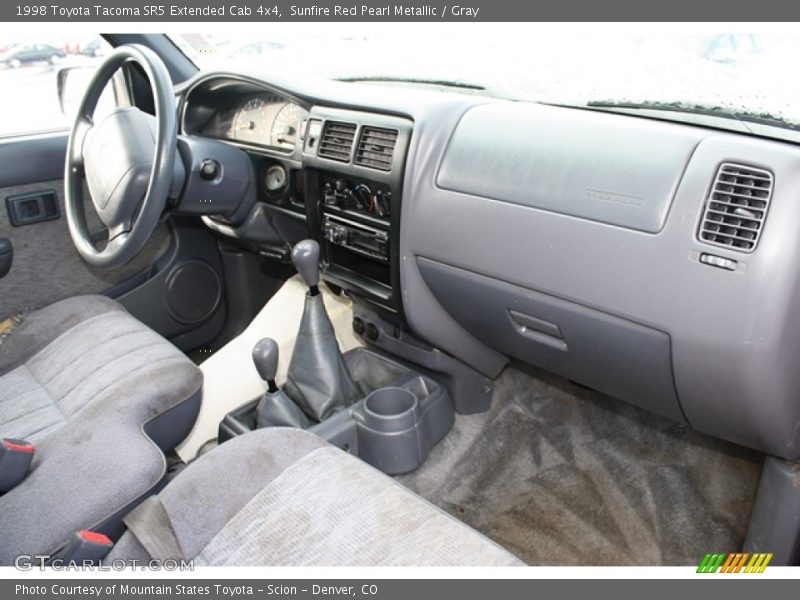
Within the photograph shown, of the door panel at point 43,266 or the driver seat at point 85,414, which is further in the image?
the door panel at point 43,266

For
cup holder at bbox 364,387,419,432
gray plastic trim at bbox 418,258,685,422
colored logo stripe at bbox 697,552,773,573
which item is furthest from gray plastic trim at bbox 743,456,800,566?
cup holder at bbox 364,387,419,432

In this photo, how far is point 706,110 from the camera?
4.54ft

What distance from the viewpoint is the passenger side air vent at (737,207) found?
1091 mm

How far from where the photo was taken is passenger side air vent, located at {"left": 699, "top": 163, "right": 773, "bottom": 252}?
1.09 m

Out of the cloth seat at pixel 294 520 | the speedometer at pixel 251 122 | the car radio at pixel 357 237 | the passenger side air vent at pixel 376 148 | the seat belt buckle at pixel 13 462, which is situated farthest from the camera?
the speedometer at pixel 251 122

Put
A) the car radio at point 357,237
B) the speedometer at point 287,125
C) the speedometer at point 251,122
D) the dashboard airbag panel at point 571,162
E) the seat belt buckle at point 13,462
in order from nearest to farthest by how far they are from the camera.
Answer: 1. the dashboard airbag panel at point 571,162
2. the seat belt buckle at point 13,462
3. the car radio at point 357,237
4. the speedometer at point 287,125
5. the speedometer at point 251,122

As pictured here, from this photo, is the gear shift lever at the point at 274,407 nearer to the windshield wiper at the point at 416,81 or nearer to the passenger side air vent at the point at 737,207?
the windshield wiper at the point at 416,81

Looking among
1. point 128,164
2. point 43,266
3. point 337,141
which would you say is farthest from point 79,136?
point 337,141

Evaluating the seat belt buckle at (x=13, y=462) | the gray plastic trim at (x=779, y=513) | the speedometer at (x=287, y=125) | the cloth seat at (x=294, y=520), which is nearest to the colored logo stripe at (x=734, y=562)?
the gray plastic trim at (x=779, y=513)

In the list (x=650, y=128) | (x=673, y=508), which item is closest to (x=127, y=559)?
(x=650, y=128)

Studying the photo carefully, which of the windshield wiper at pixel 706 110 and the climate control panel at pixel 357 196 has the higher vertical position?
the windshield wiper at pixel 706 110

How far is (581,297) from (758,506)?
0.57m

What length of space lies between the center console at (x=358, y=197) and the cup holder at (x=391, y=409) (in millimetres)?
198
